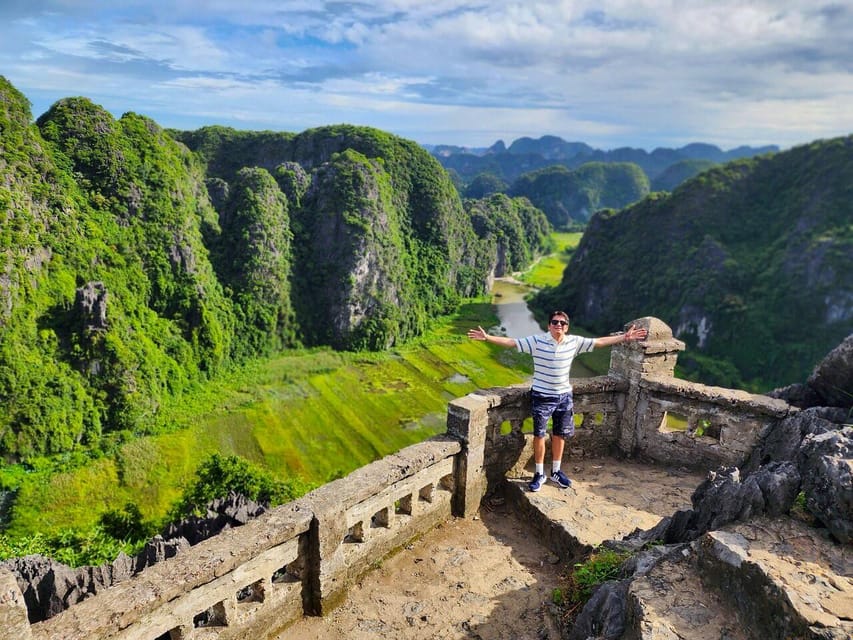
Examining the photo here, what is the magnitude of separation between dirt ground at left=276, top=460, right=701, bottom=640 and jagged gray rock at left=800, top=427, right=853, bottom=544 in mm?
2966

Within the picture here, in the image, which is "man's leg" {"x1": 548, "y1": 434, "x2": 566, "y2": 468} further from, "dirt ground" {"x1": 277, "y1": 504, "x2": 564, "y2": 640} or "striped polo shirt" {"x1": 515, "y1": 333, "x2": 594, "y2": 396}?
"dirt ground" {"x1": 277, "y1": 504, "x2": 564, "y2": 640}

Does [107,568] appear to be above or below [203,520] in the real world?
above

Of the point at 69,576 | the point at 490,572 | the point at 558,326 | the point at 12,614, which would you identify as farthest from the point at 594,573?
the point at 69,576

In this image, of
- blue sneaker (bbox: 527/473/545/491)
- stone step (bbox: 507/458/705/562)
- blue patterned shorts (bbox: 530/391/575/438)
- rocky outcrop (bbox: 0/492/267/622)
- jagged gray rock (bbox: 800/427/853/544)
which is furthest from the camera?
blue sneaker (bbox: 527/473/545/491)

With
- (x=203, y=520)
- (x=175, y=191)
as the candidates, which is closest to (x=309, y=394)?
(x=175, y=191)

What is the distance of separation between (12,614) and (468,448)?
552 centimetres

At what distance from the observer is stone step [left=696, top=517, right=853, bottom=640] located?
4461mm

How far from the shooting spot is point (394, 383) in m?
64.0

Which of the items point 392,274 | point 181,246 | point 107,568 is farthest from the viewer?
point 392,274

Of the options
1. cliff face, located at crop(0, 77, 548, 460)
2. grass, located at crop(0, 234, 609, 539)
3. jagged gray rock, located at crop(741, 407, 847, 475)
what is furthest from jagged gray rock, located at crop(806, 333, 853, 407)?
cliff face, located at crop(0, 77, 548, 460)

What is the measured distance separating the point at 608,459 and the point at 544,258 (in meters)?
161

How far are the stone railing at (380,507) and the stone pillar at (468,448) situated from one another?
0.02m

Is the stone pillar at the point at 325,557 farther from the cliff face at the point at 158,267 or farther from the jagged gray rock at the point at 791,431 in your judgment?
the cliff face at the point at 158,267

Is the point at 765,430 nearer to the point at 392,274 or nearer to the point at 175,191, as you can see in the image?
the point at 175,191
